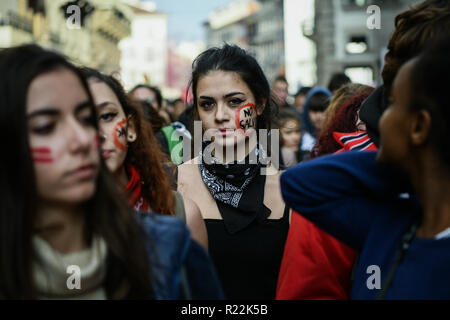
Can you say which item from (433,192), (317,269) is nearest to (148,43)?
(317,269)

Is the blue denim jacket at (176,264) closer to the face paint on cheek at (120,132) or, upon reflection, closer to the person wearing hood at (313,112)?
the face paint on cheek at (120,132)

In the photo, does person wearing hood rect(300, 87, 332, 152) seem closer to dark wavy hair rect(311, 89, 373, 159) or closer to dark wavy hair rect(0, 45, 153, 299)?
dark wavy hair rect(311, 89, 373, 159)

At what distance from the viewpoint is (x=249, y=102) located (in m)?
3.88

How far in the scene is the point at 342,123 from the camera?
13.0 ft

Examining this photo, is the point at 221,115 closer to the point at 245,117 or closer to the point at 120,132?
the point at 245,117

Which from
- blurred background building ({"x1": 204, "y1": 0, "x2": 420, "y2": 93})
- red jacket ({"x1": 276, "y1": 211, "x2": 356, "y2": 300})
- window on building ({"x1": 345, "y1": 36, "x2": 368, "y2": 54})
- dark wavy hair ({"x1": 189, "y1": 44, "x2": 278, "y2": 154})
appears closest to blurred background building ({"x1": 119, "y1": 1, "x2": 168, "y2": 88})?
blurred background building ({"x1": 204, "y1": 0, "x2": 420, "y2": 93})

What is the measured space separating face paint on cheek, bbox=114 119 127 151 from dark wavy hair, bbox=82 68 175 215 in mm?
139

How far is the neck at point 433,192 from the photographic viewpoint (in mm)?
1920

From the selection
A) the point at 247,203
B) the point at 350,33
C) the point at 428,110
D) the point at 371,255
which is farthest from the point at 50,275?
the point at 350,33

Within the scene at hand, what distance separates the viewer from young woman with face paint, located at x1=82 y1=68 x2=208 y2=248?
3.15 meters

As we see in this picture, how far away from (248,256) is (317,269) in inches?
38.3

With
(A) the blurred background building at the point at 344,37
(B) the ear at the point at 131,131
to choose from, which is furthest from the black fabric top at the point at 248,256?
(A) the blurred background building at the point at 344,37

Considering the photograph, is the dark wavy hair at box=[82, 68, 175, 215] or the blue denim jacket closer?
the blue denim jacket

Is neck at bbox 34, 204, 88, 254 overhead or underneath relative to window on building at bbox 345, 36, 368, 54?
underneath
